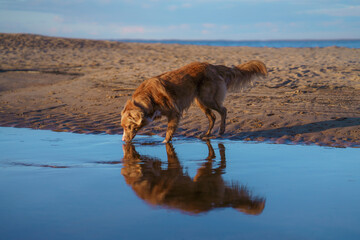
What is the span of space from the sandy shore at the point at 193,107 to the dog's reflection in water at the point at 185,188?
235 cm

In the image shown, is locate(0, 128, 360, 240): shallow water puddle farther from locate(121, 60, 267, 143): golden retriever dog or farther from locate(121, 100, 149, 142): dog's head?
locate(121, 60, 267, 143): golden retriever dog

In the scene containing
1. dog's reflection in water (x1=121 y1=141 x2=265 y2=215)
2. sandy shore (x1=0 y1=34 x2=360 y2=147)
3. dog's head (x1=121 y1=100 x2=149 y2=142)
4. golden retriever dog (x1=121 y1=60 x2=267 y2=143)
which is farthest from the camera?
sandy shore (x1=0 y1=34 x2=360 y2=147)

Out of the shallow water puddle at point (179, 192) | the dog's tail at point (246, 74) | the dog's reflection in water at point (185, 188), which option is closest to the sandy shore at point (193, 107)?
the dog's tail at point (246, 74)

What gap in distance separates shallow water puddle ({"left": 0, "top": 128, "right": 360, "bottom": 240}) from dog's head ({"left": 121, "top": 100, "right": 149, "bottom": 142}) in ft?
1.28

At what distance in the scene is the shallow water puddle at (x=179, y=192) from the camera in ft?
10.3

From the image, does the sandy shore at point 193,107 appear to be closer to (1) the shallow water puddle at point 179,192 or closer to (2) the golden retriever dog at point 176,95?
(2) the golden retriever dog at point 176,95

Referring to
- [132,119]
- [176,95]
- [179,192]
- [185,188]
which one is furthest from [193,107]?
[179,192]

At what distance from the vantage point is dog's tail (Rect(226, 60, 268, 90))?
312 inches

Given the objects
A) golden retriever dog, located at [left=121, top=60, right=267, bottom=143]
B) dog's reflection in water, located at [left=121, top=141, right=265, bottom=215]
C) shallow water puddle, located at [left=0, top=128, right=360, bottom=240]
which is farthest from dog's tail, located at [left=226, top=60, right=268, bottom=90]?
dog's reflection in water, located at [left=121, top=141, right=265, bottom=215]

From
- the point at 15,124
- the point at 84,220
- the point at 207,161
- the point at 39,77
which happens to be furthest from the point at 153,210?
the point at 39,77

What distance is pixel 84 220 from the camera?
333 cm

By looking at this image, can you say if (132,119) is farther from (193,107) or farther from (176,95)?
(193,107)

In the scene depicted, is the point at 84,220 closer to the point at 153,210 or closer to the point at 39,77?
the point at 153,210

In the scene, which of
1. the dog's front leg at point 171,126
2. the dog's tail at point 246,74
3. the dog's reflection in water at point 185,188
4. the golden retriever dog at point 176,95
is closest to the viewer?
the dog's reflection in water at point 185,188
